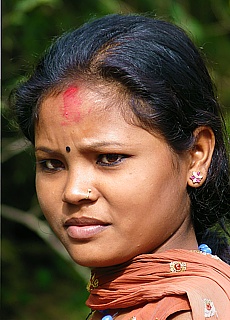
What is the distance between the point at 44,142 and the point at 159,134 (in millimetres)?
308

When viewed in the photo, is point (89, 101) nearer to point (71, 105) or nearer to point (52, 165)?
point (71, 105)

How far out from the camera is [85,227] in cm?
195

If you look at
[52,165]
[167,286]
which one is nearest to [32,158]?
[52,165]

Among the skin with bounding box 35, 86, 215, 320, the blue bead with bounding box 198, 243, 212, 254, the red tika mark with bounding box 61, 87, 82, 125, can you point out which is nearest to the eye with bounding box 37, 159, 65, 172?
the skin with bounding box 35, 86, 215, 320

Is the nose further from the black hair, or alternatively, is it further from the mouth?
the black hair

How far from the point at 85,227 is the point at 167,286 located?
26cm

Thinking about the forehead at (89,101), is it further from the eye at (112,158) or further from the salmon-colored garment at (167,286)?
the salmon-colored garment at (167,286)

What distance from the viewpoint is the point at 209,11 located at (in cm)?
458

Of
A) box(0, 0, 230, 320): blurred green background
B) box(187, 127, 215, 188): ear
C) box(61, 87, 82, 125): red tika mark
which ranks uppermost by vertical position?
box(61, 87, 82, 125): red tika mark

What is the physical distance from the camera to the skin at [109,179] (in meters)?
1.91

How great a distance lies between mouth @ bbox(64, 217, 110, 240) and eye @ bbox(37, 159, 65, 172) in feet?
0.48

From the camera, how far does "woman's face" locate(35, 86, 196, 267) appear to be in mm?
1912

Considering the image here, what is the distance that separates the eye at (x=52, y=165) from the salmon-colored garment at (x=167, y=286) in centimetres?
30

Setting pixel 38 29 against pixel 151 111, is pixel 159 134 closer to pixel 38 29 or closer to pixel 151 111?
pixel 151 111
